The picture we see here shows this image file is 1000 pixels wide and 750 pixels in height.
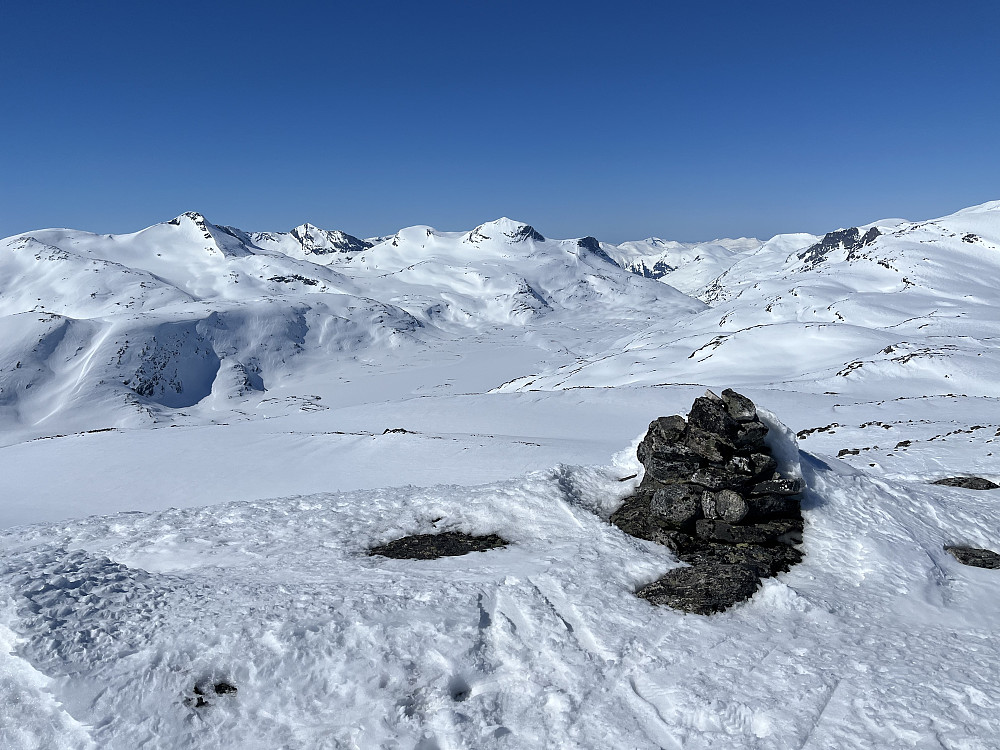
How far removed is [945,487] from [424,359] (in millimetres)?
134200

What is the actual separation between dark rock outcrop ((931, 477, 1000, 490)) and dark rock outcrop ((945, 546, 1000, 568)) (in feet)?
22.8

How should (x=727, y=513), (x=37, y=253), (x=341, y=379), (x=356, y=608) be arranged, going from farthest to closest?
1. (x=37, y=253)
2. (x=341, y=379)
3. (x=727, y=513)
4. (x=356, y=608)

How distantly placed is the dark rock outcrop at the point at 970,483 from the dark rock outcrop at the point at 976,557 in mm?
6940

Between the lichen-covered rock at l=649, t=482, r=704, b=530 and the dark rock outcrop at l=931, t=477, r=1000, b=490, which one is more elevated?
the lichen-covered rock at l=649, t=482, r=704, b=530

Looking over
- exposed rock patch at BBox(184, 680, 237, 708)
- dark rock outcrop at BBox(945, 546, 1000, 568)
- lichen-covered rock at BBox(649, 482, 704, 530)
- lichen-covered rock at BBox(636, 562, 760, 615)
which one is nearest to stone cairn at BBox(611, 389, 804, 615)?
lichen-covered rock at BBox(649, 482, 704, 530)

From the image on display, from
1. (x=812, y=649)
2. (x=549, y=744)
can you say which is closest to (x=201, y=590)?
(x=549, y=744)

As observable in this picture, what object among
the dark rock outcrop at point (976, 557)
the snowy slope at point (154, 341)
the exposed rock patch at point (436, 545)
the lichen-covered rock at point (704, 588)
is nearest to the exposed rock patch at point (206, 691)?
the exposed rock patch at point (436, 545)

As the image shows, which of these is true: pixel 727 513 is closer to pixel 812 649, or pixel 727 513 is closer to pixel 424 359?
pixel 812 649

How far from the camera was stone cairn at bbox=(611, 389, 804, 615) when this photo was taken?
13055 millimetres

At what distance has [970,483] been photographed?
782 inches

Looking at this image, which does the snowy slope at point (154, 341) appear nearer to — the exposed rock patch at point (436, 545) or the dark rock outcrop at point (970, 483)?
the exposed rock patch at point (436, 545)

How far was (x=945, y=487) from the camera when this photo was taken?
19.0 meters

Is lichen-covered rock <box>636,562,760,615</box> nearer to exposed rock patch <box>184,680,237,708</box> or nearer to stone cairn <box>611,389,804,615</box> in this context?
stone cairn <box>611,389,804,615</box>

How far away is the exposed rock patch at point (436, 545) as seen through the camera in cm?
1320
